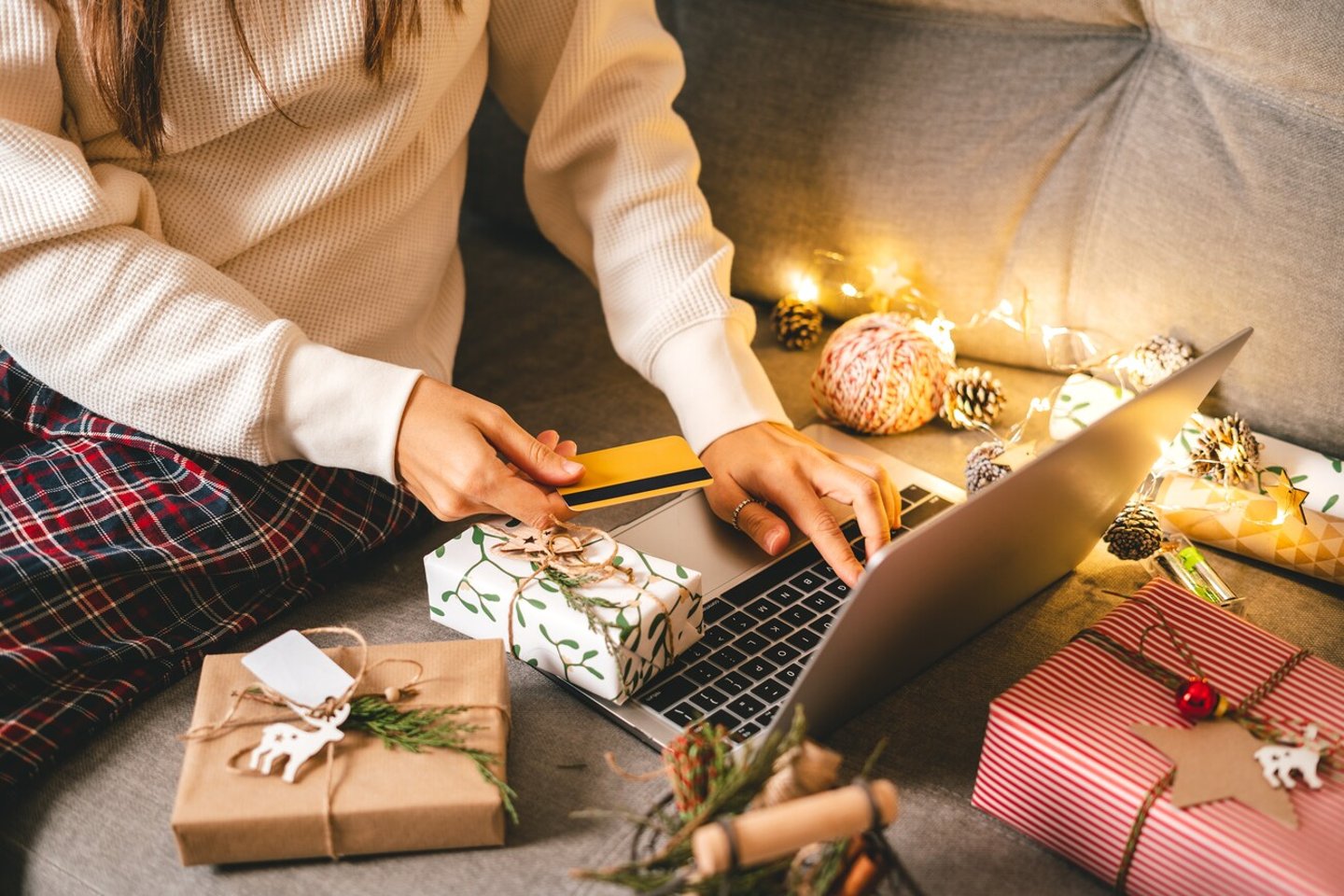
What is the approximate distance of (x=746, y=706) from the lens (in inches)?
32.0

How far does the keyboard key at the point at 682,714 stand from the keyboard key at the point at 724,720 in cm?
1

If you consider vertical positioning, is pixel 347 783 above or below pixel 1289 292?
below

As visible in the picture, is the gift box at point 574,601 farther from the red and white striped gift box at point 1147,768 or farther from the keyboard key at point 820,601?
the red and white striped gift box at point 1147,768

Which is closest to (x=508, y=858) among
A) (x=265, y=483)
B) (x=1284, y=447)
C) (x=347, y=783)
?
(x=347, y=783)

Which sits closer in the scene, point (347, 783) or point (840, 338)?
point (347, 783)

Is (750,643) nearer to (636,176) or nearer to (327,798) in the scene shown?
(327,798)

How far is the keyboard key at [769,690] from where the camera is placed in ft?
2.69

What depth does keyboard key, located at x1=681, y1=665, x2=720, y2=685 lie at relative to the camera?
2.77 feet

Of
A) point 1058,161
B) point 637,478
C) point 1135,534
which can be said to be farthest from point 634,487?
point 1058,161

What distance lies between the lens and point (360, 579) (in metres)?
1.02

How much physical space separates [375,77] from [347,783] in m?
0.62

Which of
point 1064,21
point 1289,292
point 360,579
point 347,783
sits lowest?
point 360,579

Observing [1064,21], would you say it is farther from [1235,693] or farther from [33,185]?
[33,185]

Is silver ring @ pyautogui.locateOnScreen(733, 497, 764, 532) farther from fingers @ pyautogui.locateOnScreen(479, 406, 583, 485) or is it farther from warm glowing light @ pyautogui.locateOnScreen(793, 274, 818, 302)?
warm glowing light @ pyautogui.locateOnScreen(793, 274, 818, 302)
